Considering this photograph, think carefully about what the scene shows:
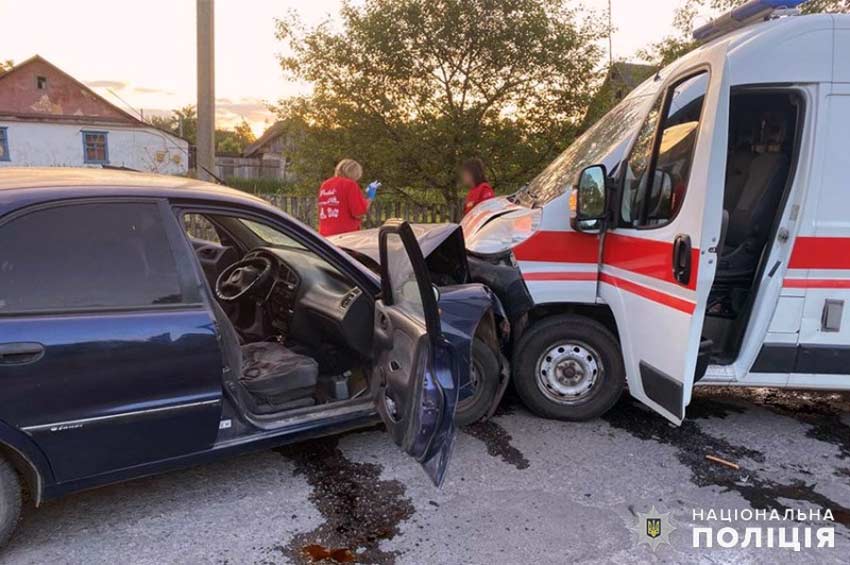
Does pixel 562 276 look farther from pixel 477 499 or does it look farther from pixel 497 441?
pixel 477 499

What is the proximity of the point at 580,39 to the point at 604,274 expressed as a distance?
21.2 ft

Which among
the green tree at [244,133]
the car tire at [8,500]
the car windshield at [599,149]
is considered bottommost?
the car tire at [8,500]

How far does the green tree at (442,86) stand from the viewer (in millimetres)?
8859

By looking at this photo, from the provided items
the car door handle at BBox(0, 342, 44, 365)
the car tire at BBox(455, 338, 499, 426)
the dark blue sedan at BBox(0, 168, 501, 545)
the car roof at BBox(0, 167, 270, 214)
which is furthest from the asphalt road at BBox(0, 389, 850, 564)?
the car roof at BBox(0, 167, 270, 214)

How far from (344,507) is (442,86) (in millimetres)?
7564

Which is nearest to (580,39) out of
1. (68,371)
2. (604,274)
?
(604,274)

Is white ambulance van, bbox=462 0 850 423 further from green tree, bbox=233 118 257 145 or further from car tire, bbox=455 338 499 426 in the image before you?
green tree, bbox=233 118 257 145

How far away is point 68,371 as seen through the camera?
8.25ft

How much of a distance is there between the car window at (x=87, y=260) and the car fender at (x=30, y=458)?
0.50m

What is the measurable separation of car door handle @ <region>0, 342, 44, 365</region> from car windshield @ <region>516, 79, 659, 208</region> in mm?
3048

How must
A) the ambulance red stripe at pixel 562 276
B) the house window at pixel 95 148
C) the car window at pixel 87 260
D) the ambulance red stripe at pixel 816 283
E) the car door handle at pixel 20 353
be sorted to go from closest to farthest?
the car door handle at pixel 20 353, the car window at pixel 87 260, the ambulance red stripe at pixel 816 283, the ambulance red stripe at pixel 562 276, the house window at pixel 95 148

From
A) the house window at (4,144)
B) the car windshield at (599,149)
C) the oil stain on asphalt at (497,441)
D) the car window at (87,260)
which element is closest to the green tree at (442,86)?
the car windshield at (599,149)

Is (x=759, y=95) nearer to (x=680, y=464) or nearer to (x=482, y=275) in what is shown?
(x=482, y=275)

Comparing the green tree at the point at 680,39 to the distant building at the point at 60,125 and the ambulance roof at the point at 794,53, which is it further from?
→ the distant building at the point at 60,125
